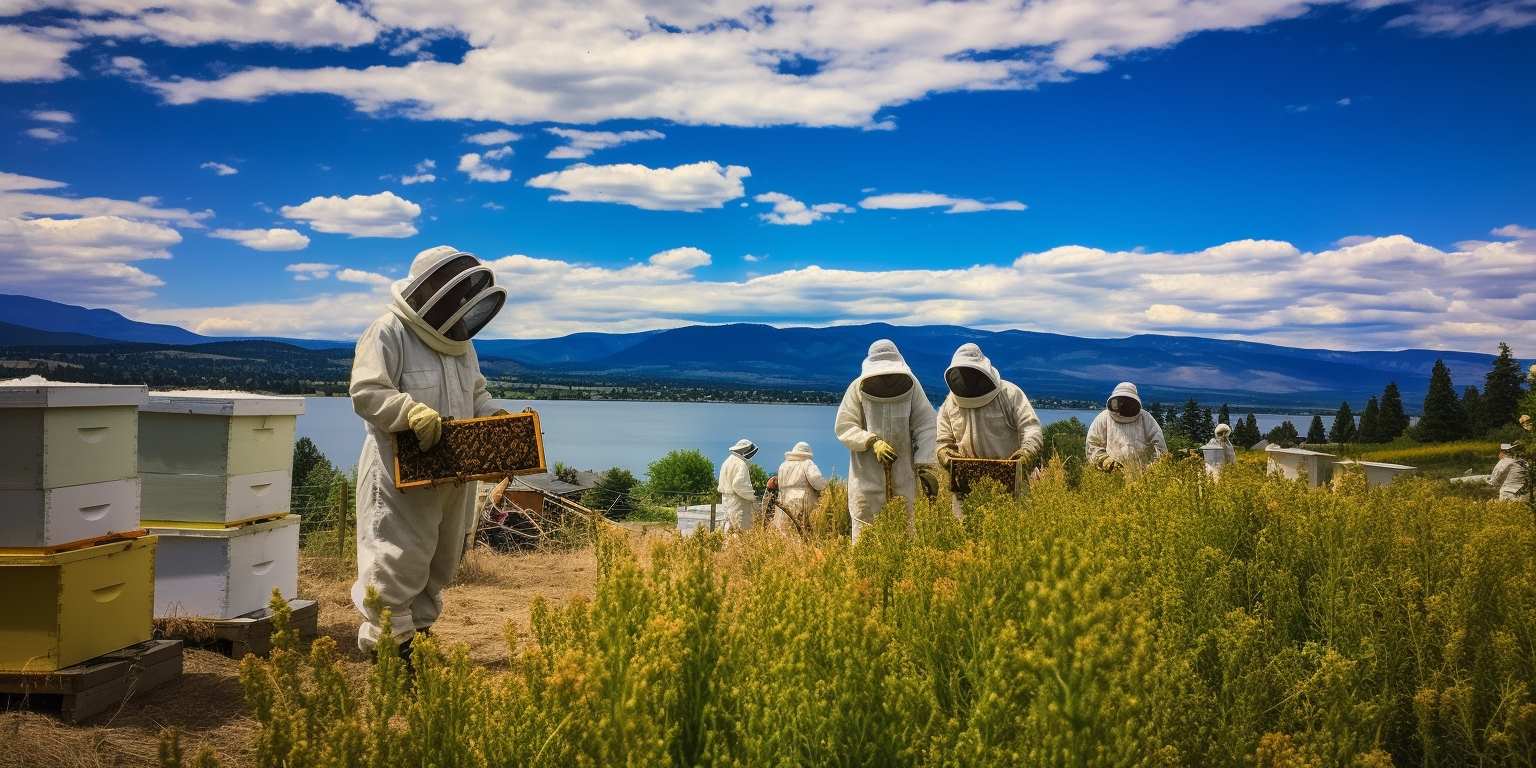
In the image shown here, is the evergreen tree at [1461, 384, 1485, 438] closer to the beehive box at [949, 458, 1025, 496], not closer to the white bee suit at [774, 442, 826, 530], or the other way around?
the white bee suit at [774, 442, 826, 530]

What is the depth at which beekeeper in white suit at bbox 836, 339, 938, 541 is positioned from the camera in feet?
31.0

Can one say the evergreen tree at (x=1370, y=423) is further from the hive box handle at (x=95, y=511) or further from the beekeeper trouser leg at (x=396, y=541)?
the hive box handle at (x=95, y=511)

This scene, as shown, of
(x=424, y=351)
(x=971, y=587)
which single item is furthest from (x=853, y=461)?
(x=971, y=587)

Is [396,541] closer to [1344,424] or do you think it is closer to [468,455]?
[468,455]

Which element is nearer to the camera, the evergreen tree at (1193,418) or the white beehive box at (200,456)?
the white beehive box at (200,456)

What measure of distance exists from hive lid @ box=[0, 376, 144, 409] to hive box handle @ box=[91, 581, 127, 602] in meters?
1.19

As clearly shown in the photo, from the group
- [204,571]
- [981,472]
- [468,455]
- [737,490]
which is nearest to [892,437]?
[981,472]

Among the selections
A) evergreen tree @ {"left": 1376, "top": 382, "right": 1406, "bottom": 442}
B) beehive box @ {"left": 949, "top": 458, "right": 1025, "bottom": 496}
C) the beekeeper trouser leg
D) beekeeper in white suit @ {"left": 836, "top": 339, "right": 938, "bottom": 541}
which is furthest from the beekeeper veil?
evergreen tree @ {"left": 1376, "top": 382, "right": 1406, "bottom": 442}

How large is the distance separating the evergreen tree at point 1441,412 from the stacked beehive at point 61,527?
155 feet

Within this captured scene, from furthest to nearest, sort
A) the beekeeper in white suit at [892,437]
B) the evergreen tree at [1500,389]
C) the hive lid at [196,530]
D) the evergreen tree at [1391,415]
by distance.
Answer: the evergreen tree at [1391,415] < the evergreen tree at [1500,389] < the beekeeper in white suit at [892,437] < the hive lid at [196,530]

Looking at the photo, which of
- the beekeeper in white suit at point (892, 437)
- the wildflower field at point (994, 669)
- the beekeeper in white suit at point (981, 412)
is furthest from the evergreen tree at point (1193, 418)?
the wildflower field at point (994, 669)

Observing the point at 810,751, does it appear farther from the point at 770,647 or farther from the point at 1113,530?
the point at 1113,530

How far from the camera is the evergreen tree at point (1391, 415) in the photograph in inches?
1954

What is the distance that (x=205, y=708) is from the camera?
20.0ft
